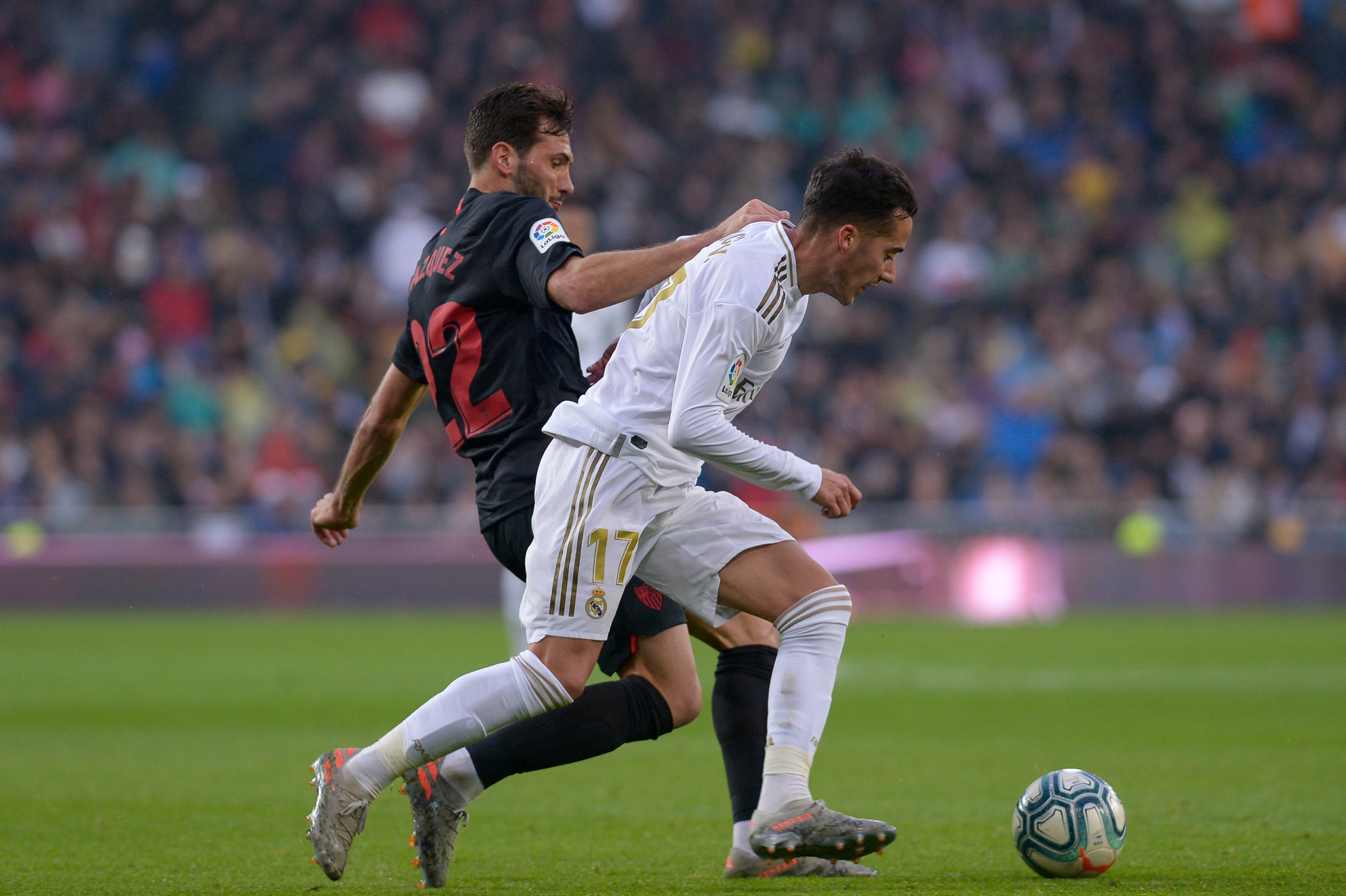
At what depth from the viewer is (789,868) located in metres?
4.36

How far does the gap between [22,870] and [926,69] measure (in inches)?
685

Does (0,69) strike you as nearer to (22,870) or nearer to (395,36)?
(395,36)

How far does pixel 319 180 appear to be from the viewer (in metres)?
17.8

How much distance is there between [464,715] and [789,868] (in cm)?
101

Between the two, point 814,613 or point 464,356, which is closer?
point 814,613

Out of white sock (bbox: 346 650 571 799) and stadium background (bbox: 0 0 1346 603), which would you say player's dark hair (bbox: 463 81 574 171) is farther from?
stadium background (bbox: 0 0 1346 603)

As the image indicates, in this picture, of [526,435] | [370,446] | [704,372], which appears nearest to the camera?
[704,372]

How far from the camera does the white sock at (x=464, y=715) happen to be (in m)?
4.06

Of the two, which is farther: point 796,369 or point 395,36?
point 395,36

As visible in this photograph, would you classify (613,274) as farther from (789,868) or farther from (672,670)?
(789,868)

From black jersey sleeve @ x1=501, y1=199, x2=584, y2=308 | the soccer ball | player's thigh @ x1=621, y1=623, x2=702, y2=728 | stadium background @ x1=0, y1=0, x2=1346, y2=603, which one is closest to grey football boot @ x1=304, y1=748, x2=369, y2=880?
player's thigh @ x1=621, y1=623, x2=702, y2=728

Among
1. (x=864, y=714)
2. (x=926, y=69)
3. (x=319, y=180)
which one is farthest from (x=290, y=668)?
(x=926, y=69)

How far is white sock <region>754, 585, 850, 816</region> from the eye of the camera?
3.95 meters

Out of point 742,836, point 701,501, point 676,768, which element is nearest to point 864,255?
point 701,501
